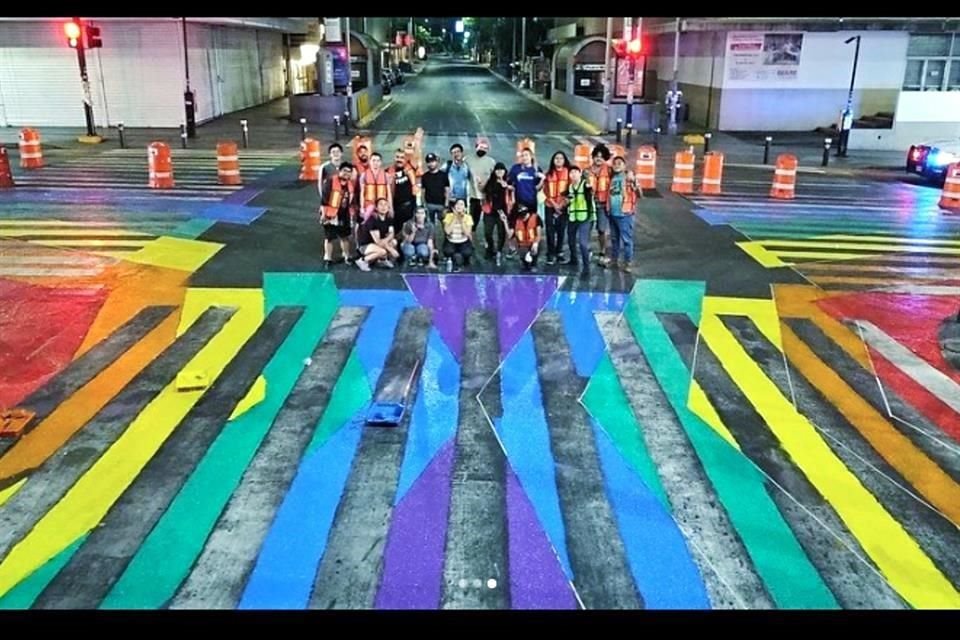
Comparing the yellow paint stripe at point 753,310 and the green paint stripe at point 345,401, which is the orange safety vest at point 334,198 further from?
the yellow paint stripe at point 753,310

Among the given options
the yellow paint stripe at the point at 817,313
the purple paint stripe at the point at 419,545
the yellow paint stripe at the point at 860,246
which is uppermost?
the yellow paint stripe at the point at 860,246

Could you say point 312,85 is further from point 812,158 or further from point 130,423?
point 130,423

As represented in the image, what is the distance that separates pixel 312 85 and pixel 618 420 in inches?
2216

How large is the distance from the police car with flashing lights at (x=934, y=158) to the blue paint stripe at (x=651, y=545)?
19799mm

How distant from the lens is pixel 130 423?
7.98m

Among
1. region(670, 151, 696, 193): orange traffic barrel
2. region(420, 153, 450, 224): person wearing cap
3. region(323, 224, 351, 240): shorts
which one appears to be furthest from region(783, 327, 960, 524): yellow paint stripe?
region(670, 151, 696, 193): orange traffic barrel

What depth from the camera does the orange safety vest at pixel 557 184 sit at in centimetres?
1250

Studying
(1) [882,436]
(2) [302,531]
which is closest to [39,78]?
(2) [302,531]

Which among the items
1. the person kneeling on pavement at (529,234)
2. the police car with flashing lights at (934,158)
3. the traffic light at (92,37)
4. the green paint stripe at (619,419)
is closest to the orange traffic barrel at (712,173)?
the police car with flashing lights at (934,158)

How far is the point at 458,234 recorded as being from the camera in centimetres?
1298

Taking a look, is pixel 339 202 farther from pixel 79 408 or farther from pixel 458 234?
pixel 79 408

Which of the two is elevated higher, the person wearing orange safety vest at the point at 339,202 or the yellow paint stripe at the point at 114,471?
the person wearing orange safety vest at the point at 339,202

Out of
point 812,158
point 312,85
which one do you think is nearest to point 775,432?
point 812,158

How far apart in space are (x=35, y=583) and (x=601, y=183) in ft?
31.7
